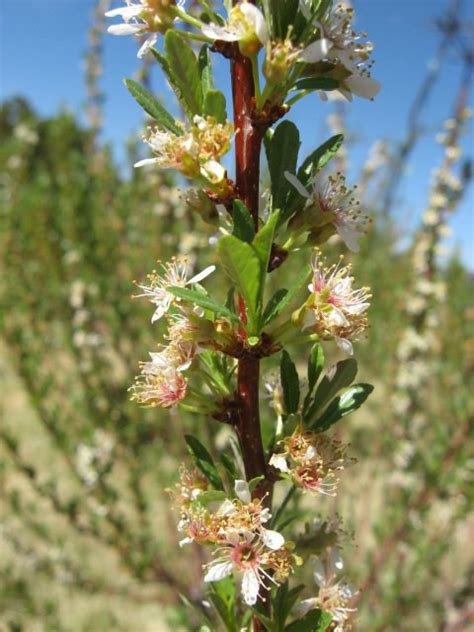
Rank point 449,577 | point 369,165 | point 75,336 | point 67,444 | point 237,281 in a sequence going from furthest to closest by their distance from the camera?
point 369,165, point 449,577, point 75,336, point 67,444, point 237,281

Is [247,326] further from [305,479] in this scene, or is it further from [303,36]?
[303,36]

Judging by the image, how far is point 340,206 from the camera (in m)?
0.76

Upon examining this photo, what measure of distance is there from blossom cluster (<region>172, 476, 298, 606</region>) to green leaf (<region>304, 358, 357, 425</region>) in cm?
15

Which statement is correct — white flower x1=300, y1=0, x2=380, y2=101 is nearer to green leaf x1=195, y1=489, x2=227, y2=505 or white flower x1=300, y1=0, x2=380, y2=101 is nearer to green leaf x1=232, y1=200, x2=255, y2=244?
green leaf x1=232, y1=200, x2=255, y2=244

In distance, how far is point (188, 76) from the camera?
671mm

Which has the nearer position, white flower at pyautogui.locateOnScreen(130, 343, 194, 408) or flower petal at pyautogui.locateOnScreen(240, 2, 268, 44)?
flower petal at pyautogui.locateOnScreen(240, 2, 268, 44)

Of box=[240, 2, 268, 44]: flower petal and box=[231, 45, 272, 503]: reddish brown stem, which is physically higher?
box=[240, 2, 268, 44]: flower petal

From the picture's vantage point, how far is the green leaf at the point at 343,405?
73 cm

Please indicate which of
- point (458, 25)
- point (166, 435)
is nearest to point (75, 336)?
point (166, 435)

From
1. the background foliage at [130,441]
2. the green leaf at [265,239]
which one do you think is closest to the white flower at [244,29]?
the green leaf at [265,239]

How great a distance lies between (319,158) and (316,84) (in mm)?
94

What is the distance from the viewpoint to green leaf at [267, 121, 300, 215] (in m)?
0.69

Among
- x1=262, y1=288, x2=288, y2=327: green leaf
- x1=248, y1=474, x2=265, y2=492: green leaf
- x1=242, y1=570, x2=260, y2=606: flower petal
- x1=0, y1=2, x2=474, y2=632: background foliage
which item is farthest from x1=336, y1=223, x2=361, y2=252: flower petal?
x1=0, y1=2, x2=474, y2=632: background foliage

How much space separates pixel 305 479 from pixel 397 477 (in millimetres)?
1981
